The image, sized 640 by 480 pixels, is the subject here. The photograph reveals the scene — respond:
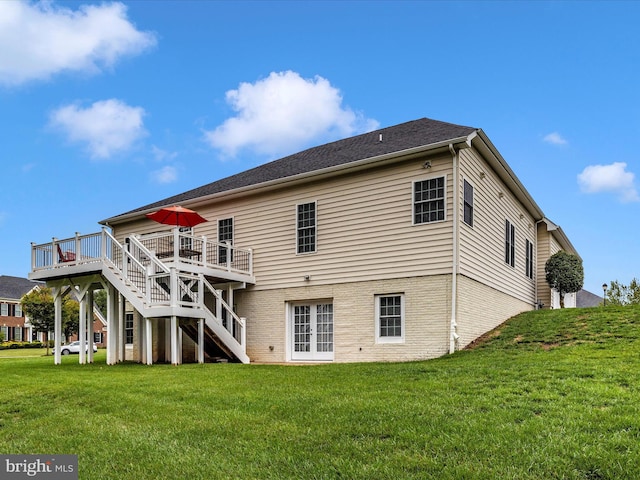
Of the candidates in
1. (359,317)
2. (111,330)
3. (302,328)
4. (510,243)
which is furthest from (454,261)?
(111,330)

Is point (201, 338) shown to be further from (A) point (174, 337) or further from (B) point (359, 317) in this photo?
(B) point (359, 317)

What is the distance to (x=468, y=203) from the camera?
47.3 ft

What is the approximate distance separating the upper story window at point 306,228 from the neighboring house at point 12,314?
5017 cm

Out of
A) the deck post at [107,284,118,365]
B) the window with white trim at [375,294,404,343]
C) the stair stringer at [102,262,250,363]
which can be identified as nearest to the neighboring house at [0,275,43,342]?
the deck post at [107,284,118,365]

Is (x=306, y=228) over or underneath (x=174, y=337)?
over

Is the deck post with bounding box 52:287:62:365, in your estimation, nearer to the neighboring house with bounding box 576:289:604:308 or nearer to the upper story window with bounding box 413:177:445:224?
the upper story window with bounding box 413:177:445:224

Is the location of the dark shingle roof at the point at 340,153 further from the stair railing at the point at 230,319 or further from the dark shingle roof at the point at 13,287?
the dark shingle roof at the point at 13,287

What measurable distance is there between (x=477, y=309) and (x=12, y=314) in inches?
2281

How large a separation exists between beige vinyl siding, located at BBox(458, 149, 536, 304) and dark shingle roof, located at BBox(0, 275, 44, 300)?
5285cm

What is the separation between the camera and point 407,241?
14242mm

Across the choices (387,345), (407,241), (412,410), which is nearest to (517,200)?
(407,241)

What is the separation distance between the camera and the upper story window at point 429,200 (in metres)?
13.9

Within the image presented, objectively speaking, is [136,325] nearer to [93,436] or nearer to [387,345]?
[387,345]

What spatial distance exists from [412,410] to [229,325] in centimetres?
1130
